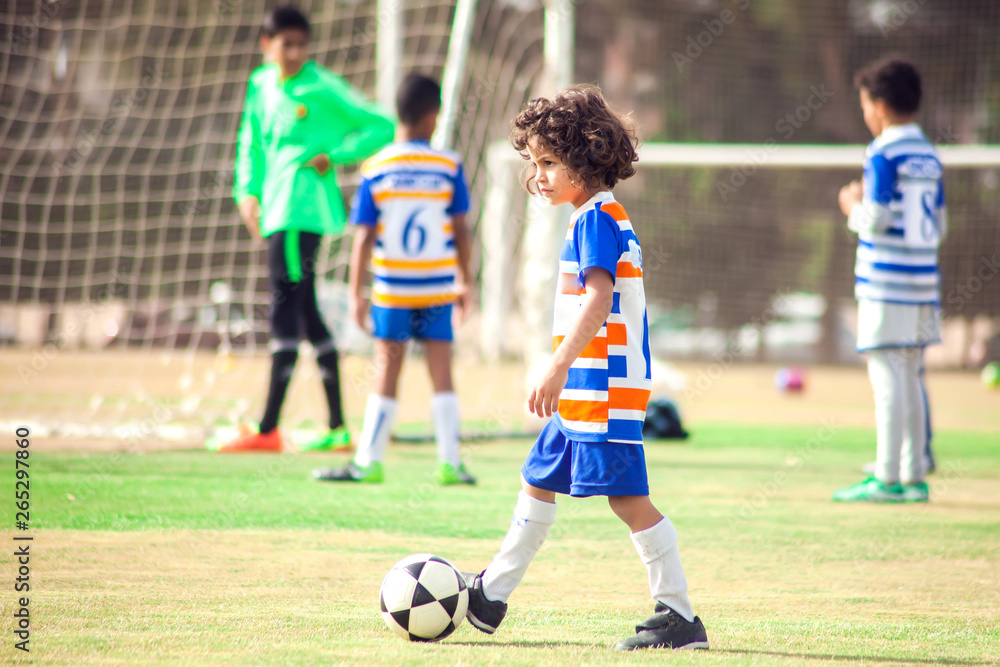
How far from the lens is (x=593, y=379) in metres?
2.41

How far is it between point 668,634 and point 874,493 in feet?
8.44

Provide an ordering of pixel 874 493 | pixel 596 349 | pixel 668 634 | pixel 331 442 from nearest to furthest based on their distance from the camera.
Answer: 1. pixel 668 634
2. pixel 596 349
3. pixel 874 493
4. pixel 331 442

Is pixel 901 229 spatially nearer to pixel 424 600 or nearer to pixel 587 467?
pixel 587 467

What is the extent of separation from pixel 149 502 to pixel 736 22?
2145cm

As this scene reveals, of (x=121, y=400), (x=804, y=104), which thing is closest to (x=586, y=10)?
(x=804, y=104)

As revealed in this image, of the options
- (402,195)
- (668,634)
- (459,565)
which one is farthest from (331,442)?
(668,634)

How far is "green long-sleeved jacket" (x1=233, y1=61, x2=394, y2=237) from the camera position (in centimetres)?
522

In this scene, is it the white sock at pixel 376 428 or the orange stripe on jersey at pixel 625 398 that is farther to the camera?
the white sock at pixel 376 428

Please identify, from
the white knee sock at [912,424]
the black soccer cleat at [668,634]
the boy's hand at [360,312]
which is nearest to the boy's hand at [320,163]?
the boy's hand at [360,312]

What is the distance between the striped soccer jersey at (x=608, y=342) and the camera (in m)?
2.38

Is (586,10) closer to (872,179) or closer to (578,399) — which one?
(872,179)

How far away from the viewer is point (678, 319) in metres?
24.7

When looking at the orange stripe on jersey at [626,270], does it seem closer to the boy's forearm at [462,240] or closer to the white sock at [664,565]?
the white sock at [664,565]

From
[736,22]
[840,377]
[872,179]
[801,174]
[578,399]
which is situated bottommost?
[840,377]
